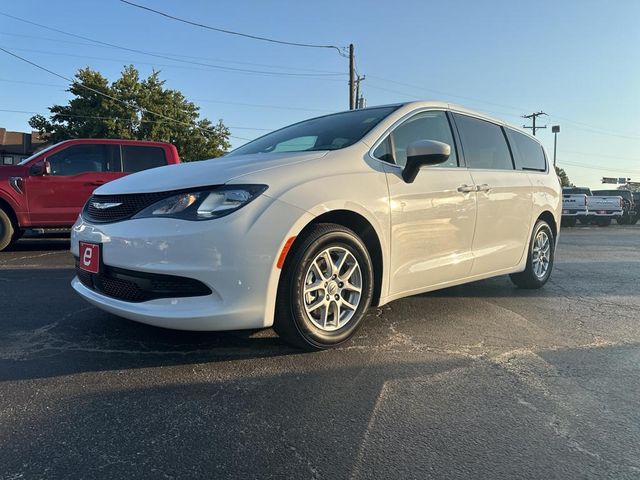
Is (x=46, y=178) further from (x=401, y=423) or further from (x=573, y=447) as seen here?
(x=573, y=447)

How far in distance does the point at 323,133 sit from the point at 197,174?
52.9 inches

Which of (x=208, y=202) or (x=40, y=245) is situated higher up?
(x=208, y=202)

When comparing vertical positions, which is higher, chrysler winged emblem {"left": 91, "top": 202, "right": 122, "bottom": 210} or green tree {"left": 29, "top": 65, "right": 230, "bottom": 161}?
green tree {"left": 29, "top": 65, "right": 230, "bottom": 161}

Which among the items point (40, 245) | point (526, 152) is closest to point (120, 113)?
point (40, 245)

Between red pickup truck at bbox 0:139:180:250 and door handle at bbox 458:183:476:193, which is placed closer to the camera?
door handle at bbox 458:183:476:193

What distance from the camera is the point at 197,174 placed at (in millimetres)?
3016

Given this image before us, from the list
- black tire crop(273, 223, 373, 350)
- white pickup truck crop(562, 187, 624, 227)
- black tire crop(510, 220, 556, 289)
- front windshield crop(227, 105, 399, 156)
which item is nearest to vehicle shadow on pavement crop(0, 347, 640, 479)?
black tire crop(273, 223, 373, 350)

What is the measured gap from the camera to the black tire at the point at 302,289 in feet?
9.73

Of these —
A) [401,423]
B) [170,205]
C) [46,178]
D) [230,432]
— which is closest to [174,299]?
[170,205]

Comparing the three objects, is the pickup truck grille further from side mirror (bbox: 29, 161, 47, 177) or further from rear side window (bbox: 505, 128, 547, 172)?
side mirror (bbox: 29, 161, 47, 177)

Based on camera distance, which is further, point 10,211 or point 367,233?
point 10,211

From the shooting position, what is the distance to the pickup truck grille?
2.97m

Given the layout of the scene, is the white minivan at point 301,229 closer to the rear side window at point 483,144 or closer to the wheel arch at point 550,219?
the rear side window at point 483,144

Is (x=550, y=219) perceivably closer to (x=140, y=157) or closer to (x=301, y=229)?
(x=301, y=229)
